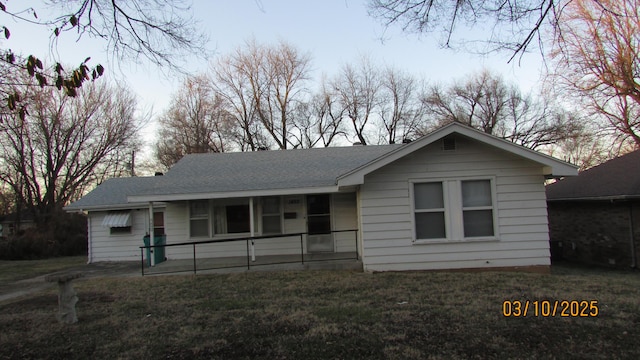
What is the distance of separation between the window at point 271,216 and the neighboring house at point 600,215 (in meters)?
9.89

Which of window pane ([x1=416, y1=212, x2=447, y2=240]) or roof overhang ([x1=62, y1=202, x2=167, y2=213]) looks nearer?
window pane ([x1=416, y1=212, x2=447, y2=240])

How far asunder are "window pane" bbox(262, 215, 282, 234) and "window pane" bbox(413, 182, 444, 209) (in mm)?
5205

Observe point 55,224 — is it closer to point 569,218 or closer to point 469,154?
point 469,154

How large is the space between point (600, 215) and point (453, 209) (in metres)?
7.17

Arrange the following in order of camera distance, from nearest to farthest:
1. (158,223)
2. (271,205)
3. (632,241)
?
(632,241)
(271,205)
(158,223)

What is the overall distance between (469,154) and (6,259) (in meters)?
20.1

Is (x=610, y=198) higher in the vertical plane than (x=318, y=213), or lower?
higher

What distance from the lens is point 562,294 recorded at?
618 cm

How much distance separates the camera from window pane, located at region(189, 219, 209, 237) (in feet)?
41.0

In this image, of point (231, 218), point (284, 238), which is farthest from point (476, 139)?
point (231, 218)

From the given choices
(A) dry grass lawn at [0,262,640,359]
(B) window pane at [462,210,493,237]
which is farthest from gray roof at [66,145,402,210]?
(A) dry grass lawn at [0,262,640,359]

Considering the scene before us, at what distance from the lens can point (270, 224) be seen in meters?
12.5

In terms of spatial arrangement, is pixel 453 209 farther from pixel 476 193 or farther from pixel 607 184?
pixel 607 184
